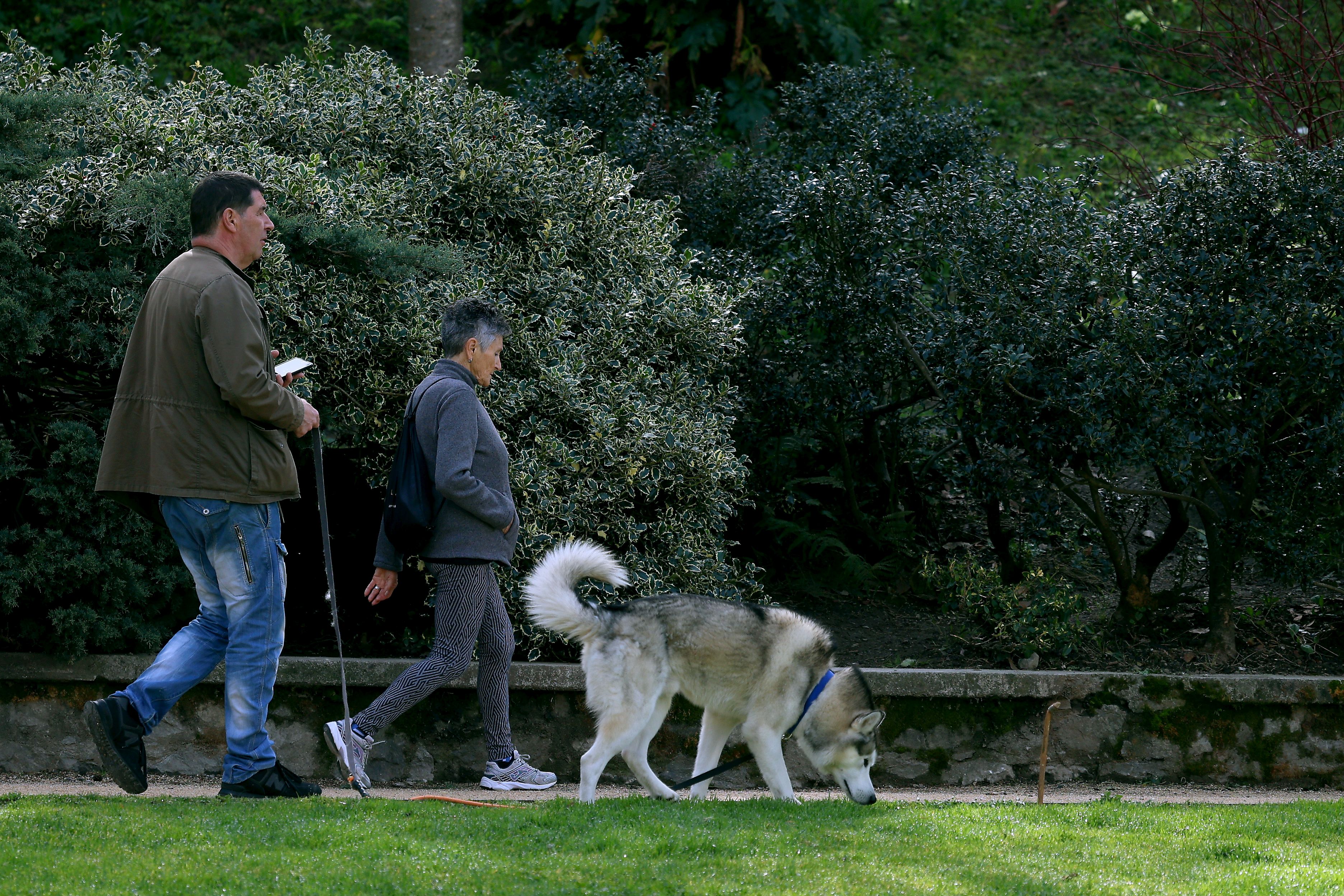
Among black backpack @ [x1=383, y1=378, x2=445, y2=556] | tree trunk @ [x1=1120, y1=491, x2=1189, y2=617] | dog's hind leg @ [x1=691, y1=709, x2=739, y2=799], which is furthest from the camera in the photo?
tree trunk @ [x1=1120, y1=491, x2=1189, y2=617]

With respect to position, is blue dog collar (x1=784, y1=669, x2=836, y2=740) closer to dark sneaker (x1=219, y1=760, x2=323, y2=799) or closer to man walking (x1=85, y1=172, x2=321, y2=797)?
dark sneaker (x1=219, y1=760, x2=323, y2=799)

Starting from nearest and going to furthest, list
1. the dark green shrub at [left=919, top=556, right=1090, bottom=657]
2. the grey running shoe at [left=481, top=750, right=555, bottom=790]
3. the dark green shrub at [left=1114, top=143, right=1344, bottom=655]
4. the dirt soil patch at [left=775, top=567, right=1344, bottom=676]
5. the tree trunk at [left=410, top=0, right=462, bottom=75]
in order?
the grey running shoe at [left=481, top=750, right=555, bottom=790] → the dark green shrub at [left=1114, top=143, right=1344, bottom=655] → the dark green shrub at [left=919, top=556, right=1090, bottom=657] → the dirt soil patch at [left=775, top=567, right=1344, bottom=676] → the tree trunk at [left=410, top=0, right=462, bottom=75]

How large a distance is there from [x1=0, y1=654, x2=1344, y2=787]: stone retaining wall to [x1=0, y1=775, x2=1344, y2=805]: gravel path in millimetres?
93

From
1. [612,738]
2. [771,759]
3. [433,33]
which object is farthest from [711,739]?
[433,33]

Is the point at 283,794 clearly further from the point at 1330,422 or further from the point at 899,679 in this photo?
the point at 1330,422

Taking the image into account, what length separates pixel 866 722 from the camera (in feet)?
18.2

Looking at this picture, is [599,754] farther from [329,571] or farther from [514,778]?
[329,571]

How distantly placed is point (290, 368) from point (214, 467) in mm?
592

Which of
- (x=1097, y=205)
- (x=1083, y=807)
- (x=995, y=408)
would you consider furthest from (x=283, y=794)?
(x=1097, y=205)

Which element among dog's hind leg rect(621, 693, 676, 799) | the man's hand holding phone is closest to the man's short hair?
the man's hand holding phone

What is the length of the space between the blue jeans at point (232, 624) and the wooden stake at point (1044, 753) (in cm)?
334

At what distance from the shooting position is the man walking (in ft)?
16.1

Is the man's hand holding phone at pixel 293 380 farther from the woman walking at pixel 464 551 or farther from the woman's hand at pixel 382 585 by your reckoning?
the woman's hand at pixel 382 585

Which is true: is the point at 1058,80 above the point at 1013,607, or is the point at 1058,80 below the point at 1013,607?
above
